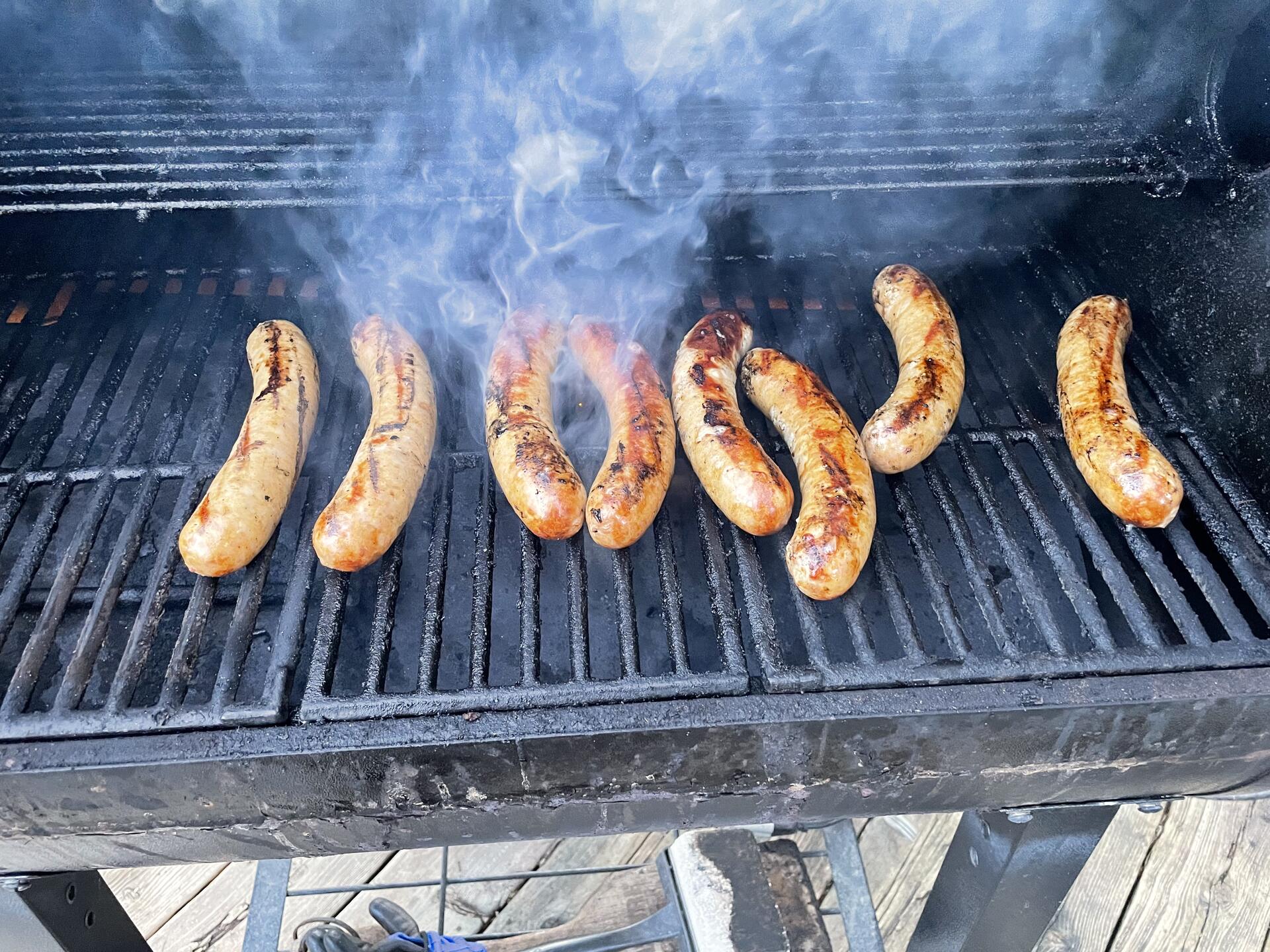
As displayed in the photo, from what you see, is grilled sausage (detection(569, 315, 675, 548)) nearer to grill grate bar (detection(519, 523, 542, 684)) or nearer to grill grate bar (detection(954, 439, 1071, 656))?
grill grate bar (detection(519, 523, 542, 684))

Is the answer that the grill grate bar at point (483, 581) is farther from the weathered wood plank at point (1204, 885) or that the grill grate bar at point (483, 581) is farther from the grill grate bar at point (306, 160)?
the weathered wood plank at point (1204, 885)

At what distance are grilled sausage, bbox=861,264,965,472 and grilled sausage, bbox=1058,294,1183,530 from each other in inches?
12.1

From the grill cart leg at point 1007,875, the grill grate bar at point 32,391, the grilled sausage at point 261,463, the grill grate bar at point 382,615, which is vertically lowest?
the grill cart leg at point 1007,875

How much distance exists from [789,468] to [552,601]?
2.76 feet

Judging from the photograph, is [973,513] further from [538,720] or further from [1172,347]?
[538,720]

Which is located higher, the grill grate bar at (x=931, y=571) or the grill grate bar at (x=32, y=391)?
the grill grate bar at (x=32, y=391)

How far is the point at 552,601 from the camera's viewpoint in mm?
2254

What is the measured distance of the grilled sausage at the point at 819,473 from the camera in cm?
192

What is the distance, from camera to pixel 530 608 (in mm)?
2035

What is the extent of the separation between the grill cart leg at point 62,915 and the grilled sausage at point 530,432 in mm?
1418

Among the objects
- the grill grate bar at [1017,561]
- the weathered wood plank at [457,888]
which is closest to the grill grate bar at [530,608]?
the grill grate bar at [1017,561]

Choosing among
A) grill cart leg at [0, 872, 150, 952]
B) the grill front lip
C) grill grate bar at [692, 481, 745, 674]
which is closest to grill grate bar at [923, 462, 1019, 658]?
the grill front lip

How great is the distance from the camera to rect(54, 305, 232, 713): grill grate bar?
1.85m

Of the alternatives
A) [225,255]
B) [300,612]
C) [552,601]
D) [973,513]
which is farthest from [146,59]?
[973,513]
